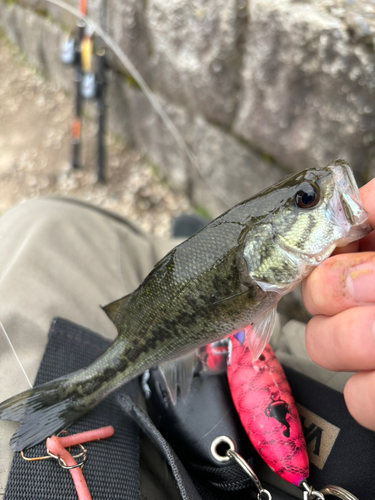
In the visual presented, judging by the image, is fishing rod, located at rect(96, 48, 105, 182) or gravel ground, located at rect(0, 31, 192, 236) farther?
gravel ground, located at rect(0, 31, 192, 236)

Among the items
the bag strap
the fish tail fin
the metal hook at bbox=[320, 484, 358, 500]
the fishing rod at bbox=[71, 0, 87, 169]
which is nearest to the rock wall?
the fishing rod at bbox=[71, 0, 87, 169]

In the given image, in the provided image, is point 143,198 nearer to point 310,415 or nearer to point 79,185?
point 79,185

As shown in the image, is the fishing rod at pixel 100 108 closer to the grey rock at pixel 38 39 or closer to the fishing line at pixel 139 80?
the fishing line at pixel 139 80

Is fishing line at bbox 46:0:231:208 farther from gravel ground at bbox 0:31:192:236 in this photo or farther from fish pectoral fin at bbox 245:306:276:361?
fish pectoral fin at bbox 245:306:276:361

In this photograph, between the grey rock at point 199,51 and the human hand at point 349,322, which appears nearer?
the human hand at point 349,322

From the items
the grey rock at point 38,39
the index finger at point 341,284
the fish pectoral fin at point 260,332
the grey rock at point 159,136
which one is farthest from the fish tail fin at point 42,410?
the grey rock at point 38,39

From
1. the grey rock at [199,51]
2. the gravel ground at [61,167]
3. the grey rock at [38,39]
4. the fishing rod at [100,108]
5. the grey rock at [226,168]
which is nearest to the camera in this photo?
the grey rock at [199,51]

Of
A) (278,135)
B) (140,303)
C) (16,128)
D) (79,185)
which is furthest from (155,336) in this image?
(16,128)
